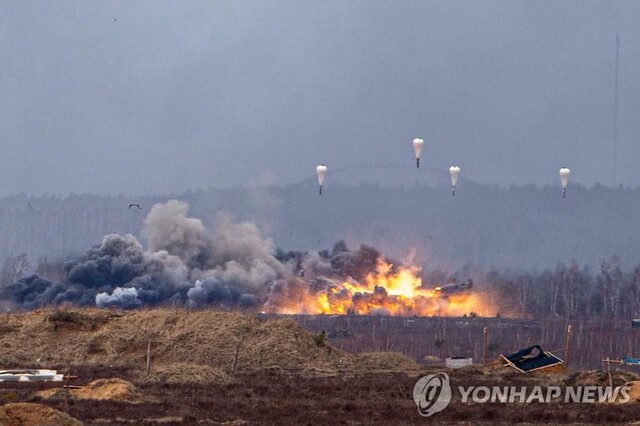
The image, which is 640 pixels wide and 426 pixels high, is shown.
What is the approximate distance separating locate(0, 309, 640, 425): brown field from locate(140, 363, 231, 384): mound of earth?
0.29 ft

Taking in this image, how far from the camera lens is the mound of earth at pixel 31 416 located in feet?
107

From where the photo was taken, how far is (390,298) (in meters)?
134

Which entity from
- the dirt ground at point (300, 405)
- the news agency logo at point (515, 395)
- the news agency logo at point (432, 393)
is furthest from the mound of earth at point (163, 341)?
the news agency logo at point (515, 395)

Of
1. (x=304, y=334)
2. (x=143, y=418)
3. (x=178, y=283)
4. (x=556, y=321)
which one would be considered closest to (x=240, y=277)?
(x=178, y=283)

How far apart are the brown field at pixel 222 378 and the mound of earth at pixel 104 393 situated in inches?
2.2

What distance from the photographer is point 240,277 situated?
131 m

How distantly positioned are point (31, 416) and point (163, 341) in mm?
36669

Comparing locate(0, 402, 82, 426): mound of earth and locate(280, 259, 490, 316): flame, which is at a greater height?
locate(280, 259, 490, 316): flame

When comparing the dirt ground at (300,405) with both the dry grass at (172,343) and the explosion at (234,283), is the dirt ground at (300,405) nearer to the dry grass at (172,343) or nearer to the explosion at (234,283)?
the dry grass at (172,343)

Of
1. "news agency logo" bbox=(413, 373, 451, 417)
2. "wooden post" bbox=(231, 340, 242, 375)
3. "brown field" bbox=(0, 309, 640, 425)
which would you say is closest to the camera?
"brown field" bbox=(0, 309, 640, 425)

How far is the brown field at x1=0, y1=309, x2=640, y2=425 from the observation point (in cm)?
4028

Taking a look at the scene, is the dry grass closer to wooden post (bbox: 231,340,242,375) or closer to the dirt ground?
wooden post (bbox: 231,340,242,375)

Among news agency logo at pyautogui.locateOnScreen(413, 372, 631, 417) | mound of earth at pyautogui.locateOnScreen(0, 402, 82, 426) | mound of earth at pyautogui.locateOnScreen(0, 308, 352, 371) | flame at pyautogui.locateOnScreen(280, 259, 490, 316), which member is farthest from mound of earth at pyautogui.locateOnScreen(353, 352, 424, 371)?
flame at pyautogui.locateOnScreen(280, 259, 490, 316)

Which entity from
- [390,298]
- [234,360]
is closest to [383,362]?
[234,360]
